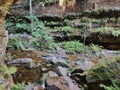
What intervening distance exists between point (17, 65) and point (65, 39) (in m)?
4.68

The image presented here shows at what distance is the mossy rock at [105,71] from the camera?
14.7ft

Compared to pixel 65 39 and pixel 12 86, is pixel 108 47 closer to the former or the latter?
pixel 65 39

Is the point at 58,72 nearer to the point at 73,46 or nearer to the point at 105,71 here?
the point at 105,71

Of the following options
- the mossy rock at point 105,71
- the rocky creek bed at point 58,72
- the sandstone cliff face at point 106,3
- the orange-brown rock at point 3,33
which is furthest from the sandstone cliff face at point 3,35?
the sandstone cliff face at point 106,3

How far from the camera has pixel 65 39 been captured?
1148 centimetres

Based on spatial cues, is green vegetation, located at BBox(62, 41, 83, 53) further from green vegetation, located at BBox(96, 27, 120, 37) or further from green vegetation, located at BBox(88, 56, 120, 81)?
green vegetation, located at BBox(88, 56, 120, 81)

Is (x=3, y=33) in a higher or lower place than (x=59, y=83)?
higher

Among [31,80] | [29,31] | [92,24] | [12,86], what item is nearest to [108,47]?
[92,24]

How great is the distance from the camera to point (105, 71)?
4586mm

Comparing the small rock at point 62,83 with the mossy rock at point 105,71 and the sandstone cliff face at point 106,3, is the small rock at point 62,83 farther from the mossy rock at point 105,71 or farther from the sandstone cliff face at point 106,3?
the sandstone cliff face at point 106,3

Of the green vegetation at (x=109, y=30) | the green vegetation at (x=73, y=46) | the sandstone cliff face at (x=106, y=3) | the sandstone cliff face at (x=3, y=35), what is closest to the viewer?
the sandstone cliff face at (x=3, y=35)

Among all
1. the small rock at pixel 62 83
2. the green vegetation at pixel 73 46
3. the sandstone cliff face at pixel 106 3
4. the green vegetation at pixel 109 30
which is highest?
the sandstone cliff face at pixel 106 3

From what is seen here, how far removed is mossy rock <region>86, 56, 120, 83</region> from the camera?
14.7 feet

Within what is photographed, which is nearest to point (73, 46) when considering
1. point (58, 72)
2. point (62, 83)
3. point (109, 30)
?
point (109, 30)
